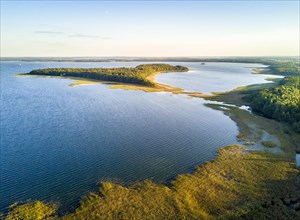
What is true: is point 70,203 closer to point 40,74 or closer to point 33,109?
point 33,109

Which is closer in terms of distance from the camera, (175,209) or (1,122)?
(175,209)

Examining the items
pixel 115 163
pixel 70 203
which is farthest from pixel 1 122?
pixel 70 203

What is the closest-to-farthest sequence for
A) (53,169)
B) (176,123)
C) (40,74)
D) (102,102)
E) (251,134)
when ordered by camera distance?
(53,169)
(251,134)
(176,123)
(102,102)
(40,74)

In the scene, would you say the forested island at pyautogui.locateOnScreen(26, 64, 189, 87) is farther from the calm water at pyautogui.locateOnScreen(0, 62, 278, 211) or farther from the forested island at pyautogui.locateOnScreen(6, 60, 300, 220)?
the forested island at pyautogui.locateOnScreen(6, 60, 300, 220)

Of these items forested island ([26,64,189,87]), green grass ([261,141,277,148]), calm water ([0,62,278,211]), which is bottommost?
green grass ([261,141,277,148])

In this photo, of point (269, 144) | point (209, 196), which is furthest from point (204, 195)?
point (269, 144)

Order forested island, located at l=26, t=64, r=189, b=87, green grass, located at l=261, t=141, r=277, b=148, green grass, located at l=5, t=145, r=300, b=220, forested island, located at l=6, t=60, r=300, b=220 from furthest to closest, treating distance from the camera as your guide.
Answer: forested island, located at l=26, t=64, r=189, b=87, green grass, located at l=261, t=141, r=277, b=148, green grass, located at l=5, t=145, r=300, b=220, forested island, located at l=6, t=60, r=300, b=220

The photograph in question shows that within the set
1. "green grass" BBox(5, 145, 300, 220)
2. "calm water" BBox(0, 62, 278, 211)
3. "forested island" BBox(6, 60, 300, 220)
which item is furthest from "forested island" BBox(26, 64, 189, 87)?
"green grass" BBox(5, 145, 300, 220)

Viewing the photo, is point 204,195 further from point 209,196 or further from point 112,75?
point 112,75
